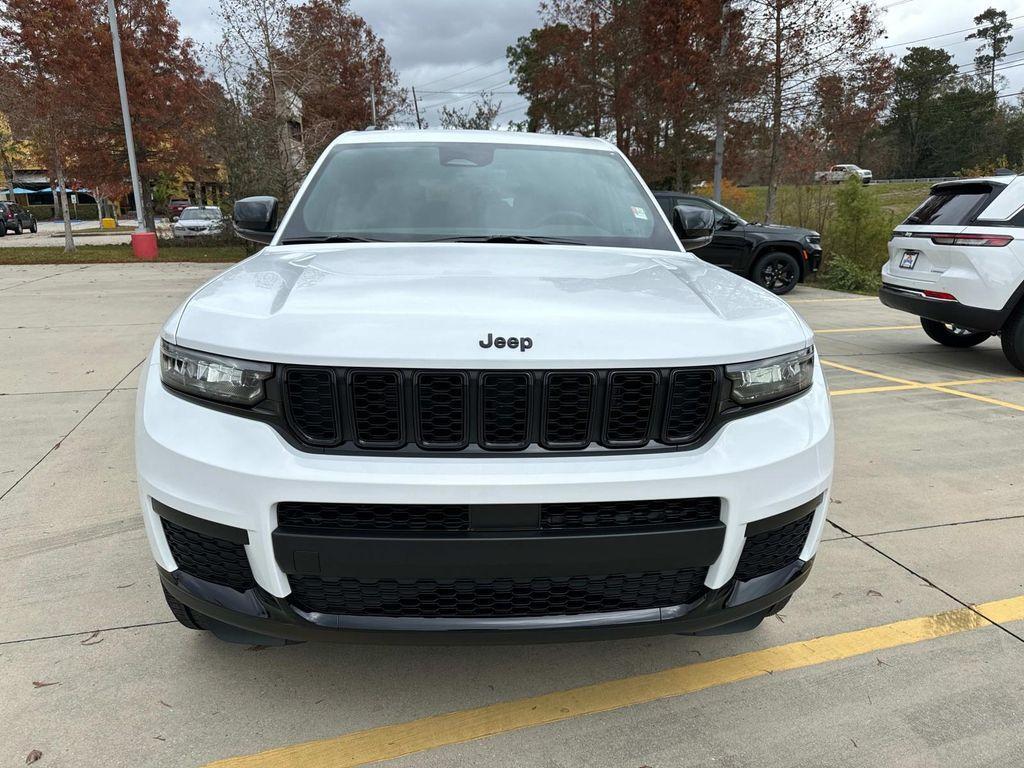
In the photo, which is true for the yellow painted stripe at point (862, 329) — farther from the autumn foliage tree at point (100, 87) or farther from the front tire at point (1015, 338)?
the autumn foliage tree at point (100, 87)

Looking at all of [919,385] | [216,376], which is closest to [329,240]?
[216,376]

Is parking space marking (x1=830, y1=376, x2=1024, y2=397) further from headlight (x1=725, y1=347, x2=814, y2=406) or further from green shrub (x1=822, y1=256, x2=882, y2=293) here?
green shrub (x1=822, y1=256, x2=882, y2=293)

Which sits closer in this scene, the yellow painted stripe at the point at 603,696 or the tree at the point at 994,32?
the yellow painted stripe at the point at 603,696

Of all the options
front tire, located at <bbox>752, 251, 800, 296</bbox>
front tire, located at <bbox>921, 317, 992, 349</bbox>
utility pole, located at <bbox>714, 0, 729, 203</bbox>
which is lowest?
front tire, located at <bbox>921, 317, 992, 349</bbox>

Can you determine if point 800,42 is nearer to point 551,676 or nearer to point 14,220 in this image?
point 551,676

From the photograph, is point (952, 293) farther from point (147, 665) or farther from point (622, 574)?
point (147, 665)

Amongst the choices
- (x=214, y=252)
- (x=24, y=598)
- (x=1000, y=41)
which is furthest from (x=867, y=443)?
(x=1000, y=41)

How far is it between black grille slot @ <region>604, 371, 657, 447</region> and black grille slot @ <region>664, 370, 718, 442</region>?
56mm

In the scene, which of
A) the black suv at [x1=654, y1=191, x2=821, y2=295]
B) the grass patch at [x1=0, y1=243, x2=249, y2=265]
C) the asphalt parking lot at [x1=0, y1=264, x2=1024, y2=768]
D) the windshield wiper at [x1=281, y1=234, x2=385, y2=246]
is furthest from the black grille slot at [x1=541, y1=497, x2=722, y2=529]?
the grass patch at [x1=0, y1=243, x2=249, y2=265]

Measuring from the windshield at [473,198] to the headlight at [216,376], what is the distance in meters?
1.16

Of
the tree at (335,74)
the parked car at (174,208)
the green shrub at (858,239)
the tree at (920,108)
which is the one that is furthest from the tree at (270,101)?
the tree at (920,108)

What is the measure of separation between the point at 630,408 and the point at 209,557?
1.19 m

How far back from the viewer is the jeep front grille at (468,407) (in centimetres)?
180

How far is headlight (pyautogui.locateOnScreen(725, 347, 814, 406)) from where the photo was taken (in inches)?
76.2
